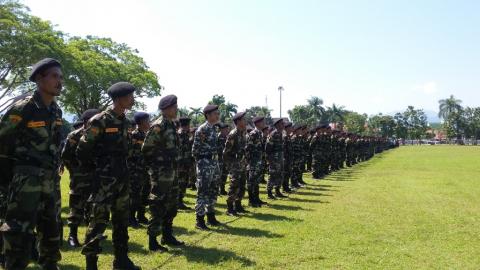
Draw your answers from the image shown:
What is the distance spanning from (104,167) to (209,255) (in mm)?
2208

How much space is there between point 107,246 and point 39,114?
3508mm

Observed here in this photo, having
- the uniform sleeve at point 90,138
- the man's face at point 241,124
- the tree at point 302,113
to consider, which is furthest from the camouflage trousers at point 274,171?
the tree at point 302,113

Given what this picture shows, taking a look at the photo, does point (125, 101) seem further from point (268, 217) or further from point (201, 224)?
point (268, 217)

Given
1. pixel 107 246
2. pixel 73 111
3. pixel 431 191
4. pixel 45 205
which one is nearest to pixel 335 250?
pixel 107 246

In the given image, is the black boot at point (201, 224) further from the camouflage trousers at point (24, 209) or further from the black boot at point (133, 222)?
the camouflage trousers at point (24, 209)

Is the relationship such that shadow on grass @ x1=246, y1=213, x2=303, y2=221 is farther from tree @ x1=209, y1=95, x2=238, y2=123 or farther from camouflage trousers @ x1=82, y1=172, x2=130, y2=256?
tree @ x1=209, y1=95, x2=238, y2=123

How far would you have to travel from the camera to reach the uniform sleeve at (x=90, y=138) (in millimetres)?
5379

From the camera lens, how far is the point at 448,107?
427 ft

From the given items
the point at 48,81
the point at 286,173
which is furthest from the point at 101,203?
the point at 286,173

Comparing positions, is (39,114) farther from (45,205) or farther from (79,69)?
(79,69)

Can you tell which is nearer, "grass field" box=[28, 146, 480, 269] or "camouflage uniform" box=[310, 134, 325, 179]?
"grass field" box=[28, 146, 480, 269]

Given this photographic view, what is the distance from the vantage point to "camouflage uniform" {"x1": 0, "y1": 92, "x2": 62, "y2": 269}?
160 inches

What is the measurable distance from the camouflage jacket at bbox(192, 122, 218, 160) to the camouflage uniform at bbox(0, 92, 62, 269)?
4.09 meters

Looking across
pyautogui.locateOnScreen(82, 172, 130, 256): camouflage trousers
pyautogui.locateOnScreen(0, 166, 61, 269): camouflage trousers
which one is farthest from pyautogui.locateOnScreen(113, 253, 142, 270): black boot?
pyautogui.locateOnScreen(0, 166, 61, 269): camouflage trousers
